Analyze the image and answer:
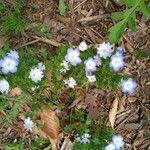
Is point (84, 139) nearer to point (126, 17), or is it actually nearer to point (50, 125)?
point (50, 125)

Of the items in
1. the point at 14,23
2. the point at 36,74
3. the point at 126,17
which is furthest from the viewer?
the point at 14,23

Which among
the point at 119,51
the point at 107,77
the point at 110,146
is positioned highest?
the point at 119,51

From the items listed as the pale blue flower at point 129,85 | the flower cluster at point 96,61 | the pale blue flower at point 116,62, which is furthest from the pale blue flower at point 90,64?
the pale blue flower at point 129,85

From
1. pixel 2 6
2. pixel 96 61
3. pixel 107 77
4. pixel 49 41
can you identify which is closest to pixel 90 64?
pixel 96 61

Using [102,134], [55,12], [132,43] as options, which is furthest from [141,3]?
[102,134]

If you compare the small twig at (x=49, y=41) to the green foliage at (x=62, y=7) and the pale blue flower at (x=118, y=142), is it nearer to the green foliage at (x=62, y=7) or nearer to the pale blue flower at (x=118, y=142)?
the green foliage at (x=62, y=7)

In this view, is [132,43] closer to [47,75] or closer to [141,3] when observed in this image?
[141,3]

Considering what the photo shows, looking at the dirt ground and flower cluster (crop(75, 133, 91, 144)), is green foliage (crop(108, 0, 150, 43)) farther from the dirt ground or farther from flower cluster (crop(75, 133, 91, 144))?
flower cluster (crop(75, 133, 91, 144))
